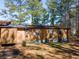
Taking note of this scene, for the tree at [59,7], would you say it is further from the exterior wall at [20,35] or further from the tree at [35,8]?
the exterior wall at [20,35]

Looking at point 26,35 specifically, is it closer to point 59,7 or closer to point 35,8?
point 35,8

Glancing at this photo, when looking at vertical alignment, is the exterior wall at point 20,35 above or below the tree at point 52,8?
below

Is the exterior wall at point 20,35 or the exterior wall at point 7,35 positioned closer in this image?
the exterior wall at point 7,35

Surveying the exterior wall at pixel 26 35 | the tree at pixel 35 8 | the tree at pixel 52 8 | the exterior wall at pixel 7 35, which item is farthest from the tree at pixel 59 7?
the exterior wall at pixel 7 35

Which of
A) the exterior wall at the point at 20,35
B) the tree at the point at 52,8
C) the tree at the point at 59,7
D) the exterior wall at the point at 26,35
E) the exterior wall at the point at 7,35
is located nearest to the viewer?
the exterior wall at the point at 7,35

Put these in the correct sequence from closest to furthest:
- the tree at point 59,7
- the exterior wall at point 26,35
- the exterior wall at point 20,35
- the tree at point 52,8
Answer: the exterior wall at point 26,35
the exterior wall at point 20,35
the tree at point 59,7
the tree at point 52,8

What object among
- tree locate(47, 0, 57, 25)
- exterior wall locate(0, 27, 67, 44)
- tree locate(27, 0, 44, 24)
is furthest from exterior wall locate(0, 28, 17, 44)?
tree locate(47, 0, 57, 25)

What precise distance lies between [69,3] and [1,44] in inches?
879

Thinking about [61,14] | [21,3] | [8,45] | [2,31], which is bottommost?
[8,45]

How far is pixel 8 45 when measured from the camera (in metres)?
19.4

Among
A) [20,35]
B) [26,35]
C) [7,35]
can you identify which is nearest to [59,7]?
[26,35]

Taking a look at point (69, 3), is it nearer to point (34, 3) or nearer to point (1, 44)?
point (34, 3)

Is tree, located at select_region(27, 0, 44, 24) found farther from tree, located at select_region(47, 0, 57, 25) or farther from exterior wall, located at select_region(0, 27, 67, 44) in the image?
exterior wall, located at select_region(0, 27, 67, 44)

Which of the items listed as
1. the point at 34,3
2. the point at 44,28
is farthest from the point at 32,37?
the point at 34,3
